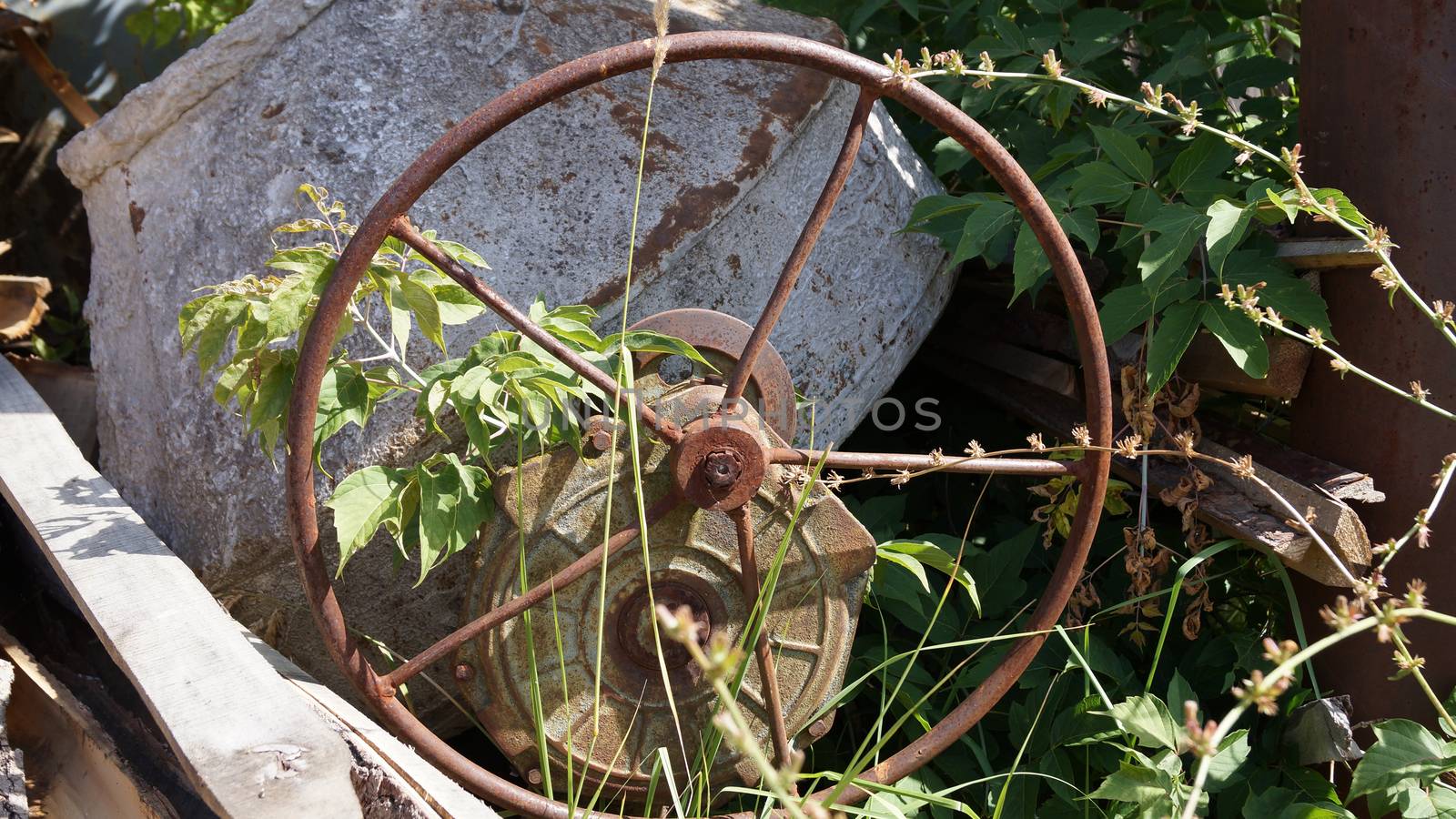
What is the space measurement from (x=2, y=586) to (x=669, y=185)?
5.23 feet

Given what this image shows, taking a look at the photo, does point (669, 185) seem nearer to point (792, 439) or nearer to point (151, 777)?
point (792, 439)

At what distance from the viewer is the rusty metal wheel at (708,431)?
1353 mm

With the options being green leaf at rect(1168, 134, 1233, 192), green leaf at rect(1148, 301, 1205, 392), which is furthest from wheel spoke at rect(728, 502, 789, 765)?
green leaf at rect(1168, 134, 1233, 192)

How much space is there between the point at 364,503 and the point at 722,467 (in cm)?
46

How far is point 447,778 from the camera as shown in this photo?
1420 millimetres

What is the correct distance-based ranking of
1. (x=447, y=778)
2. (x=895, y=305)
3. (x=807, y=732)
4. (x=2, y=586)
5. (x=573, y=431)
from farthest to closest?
(x=2, y=586), (x=895, y=305), (x=807, y=732), (x=573, y=431), (x=447, y=778)

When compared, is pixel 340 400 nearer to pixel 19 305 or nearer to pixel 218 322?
pixel 218 322

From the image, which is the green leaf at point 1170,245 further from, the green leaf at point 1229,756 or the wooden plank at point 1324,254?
the green leaf at point 1229,756

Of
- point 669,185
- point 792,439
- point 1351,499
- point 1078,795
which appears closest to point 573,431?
point 792,439

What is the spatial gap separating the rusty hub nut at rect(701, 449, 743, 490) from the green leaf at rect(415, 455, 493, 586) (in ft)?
1.02

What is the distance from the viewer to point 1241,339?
1.66 meters

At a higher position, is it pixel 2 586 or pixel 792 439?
pixel 792 439

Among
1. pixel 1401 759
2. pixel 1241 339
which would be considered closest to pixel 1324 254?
pixel 1241 339

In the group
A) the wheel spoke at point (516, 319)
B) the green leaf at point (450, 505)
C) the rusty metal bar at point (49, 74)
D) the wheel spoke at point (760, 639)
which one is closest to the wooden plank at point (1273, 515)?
the wheel spoke at point (760, 639)
